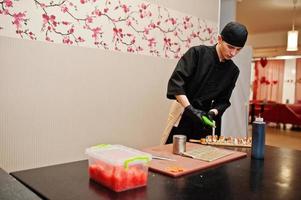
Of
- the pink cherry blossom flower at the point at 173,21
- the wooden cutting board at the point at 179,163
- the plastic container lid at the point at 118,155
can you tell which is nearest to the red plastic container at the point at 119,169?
the plastic container lid at the point at 118,155

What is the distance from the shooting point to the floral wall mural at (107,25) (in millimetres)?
1879

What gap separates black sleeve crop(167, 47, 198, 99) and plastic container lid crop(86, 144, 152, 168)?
887 millimetres

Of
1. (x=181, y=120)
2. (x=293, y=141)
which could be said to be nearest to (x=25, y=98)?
(x=181, y=120)

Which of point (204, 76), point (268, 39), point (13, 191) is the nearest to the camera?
point (13, 191)

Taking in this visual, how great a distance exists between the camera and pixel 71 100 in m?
2.14

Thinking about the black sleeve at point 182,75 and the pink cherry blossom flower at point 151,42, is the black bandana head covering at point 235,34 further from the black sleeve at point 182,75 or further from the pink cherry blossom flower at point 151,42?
the pink cherry blossom flower at point 151,42

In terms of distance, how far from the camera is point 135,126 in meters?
2.62

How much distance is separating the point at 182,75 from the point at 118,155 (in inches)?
42.9

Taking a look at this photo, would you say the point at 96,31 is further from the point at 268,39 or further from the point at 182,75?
the point at 268,39

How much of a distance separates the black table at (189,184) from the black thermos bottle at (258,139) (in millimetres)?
129

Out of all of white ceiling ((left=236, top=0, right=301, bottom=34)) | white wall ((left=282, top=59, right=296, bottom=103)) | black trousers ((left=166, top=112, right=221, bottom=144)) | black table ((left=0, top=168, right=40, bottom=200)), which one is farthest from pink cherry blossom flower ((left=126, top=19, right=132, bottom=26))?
white wall ((left=282, top=59, right=296, bottom=103))

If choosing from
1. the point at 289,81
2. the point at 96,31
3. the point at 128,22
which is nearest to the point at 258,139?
the point at 96,31

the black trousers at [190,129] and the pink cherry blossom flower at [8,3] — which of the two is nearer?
the pink cherry blossom flower at [8,3]

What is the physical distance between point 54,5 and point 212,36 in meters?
1.96
